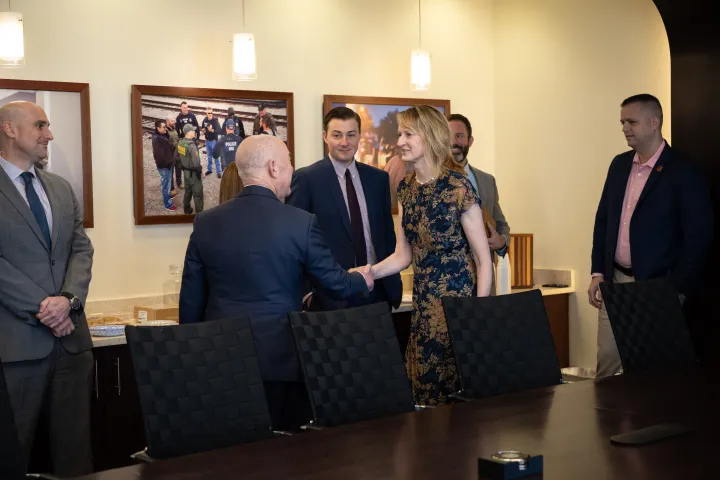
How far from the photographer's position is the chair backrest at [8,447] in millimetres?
2377

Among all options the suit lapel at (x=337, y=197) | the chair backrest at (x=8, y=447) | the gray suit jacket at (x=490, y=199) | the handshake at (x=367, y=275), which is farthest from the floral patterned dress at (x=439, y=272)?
the chair backrest at (x=8, y=447)

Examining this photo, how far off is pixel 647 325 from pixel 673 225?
1024 millimetres

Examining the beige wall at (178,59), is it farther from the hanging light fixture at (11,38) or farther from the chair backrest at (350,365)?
the chair backrest at (350,365)

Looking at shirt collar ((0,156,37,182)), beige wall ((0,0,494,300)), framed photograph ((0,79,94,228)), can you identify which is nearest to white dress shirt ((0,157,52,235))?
shirt collar ((0,156,37,182))

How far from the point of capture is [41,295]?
3.80m

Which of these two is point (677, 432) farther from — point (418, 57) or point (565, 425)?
point (418, 57)

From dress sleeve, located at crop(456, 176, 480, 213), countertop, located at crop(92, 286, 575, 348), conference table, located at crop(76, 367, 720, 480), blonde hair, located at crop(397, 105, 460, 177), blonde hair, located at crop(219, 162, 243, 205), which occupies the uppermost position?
blonde hair, located at crop(397, 105, 460, 177)

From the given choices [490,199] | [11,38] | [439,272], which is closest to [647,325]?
[439,272]

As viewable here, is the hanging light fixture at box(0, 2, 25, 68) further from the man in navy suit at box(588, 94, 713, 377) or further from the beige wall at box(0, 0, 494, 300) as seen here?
the man in navy suit at box(588, 94, 713, 377)

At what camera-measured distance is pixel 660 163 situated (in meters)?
4.75

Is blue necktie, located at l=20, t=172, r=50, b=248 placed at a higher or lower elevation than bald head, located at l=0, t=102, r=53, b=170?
lower

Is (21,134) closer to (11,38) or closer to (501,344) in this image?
(11,38)

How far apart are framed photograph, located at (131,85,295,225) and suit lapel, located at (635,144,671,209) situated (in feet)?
7.20

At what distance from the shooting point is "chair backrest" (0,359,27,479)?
93.6 inches
